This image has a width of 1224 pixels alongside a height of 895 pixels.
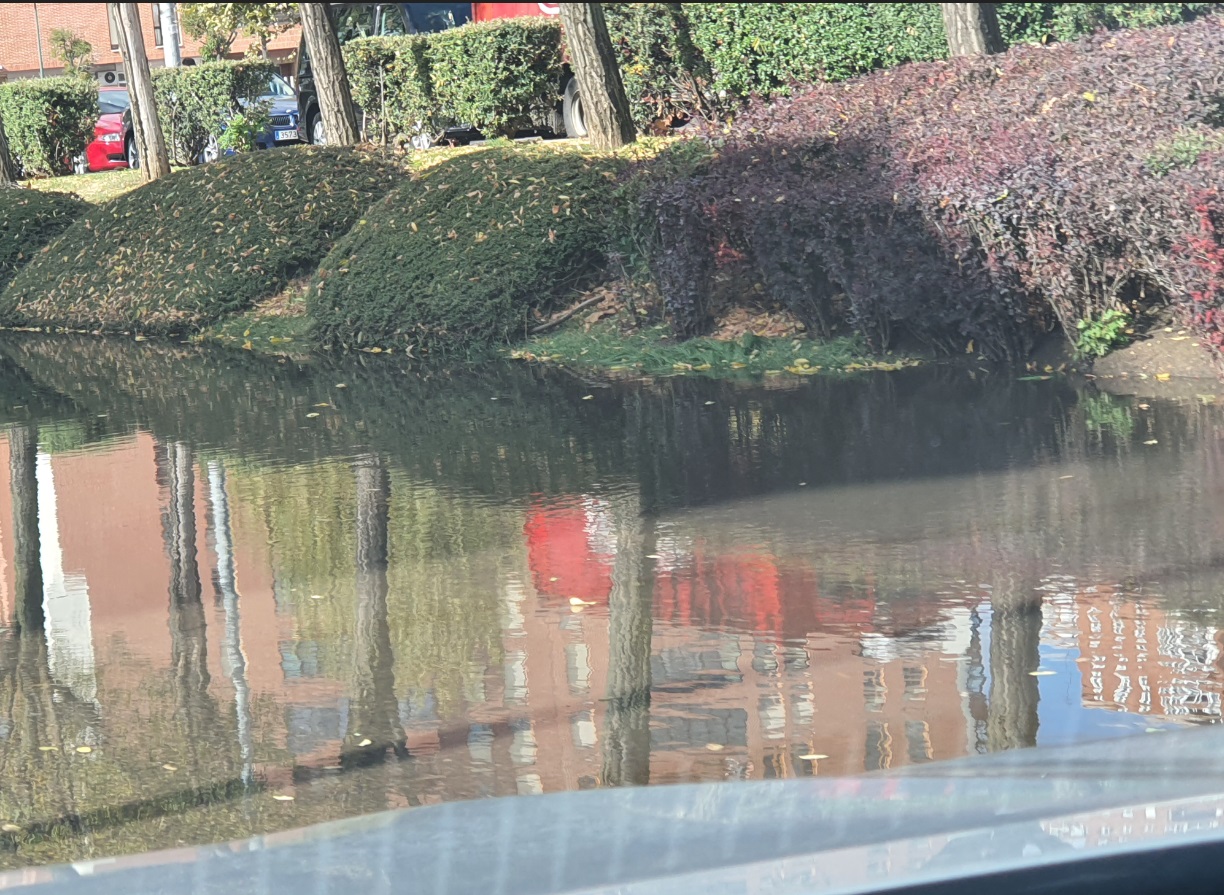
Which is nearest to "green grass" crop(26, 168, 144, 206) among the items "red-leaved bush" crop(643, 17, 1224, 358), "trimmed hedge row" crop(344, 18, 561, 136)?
"trimmed hedge row" crop(344, 18, 561, 136)

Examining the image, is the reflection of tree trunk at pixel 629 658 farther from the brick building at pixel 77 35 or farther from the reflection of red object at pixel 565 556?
the brick building at pixel 77 35

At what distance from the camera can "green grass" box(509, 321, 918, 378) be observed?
10609 mm

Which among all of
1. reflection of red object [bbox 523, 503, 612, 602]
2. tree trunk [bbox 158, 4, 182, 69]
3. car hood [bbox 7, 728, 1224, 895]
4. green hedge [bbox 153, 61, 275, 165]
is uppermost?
tree trunk [bbox 158, 4, 182, 69]

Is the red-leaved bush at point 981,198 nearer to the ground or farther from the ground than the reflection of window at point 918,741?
farther from the ground

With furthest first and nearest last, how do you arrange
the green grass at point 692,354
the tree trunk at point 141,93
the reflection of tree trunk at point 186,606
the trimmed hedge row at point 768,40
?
the tree trunk at point 141,93 → the trimmed hedge row at point 768,40 → the green grass at point 692,354 → the reflection of tree trunk at point 186,606

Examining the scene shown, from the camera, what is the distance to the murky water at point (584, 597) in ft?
14.9

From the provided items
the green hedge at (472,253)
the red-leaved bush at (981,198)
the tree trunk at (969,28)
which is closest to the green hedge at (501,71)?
the tree trunk at (969,28)

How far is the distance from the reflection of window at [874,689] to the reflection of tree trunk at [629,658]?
67cm

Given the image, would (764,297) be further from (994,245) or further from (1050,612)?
(1050,612)

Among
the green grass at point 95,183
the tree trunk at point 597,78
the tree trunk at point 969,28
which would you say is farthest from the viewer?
the green grass at point 95,183

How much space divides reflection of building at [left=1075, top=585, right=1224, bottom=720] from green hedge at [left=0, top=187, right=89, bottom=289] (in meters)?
15.0

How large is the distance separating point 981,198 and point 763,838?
8.06 m

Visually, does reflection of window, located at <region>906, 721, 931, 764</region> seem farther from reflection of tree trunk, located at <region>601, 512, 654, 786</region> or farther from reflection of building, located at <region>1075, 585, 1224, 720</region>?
reflection of tree trunk, located at <region>601, 512, 654, 786</region>

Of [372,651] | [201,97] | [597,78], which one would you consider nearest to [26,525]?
[372,651]
